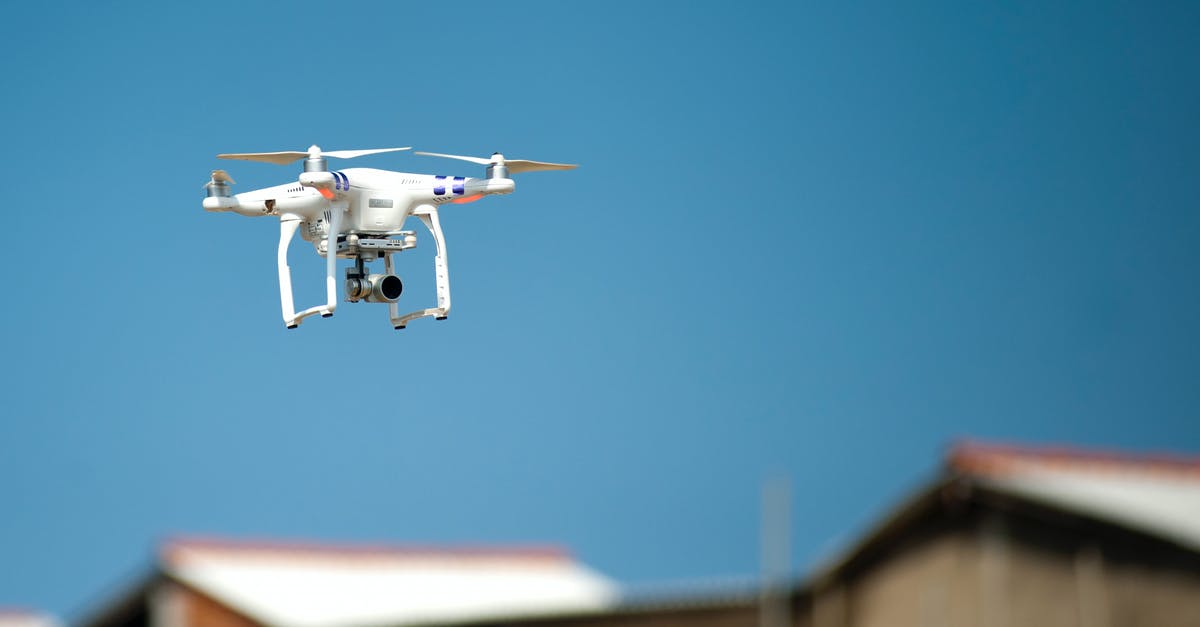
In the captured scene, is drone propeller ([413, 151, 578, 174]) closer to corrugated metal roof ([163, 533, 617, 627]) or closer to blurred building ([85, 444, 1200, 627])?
blurred building ([85, 444, 1200, 627])

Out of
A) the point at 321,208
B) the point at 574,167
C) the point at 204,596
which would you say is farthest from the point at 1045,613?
the point at 204,596

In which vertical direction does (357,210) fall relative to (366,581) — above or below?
below

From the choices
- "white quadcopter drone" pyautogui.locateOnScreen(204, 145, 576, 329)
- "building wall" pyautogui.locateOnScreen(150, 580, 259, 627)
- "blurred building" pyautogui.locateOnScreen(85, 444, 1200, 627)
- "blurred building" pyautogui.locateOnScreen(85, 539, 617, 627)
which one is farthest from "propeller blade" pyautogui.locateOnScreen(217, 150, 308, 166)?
"building wall" pyautogui.locateOnScreen(150, 580, 259, 627)

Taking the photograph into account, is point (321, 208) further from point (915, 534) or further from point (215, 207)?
point (915, 534)

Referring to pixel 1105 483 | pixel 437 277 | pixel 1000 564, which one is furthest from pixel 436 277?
pixel 1105 483

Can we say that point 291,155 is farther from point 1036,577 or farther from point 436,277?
point 1036,577

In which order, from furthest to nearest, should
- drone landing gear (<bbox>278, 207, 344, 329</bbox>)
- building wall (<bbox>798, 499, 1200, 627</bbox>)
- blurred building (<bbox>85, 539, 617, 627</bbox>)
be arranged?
1. blurred building (<bbox>85, 539, 617, 627</bbox>)
2. building wall (<bbox>798, 499, 1200, 627</bbox>)
3. drone landing gear (<bbox>278, 207, 344, 329</bbox>)

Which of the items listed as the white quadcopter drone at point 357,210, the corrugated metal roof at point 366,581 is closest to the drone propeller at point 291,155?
the white quadcopter drone at point 357,210
